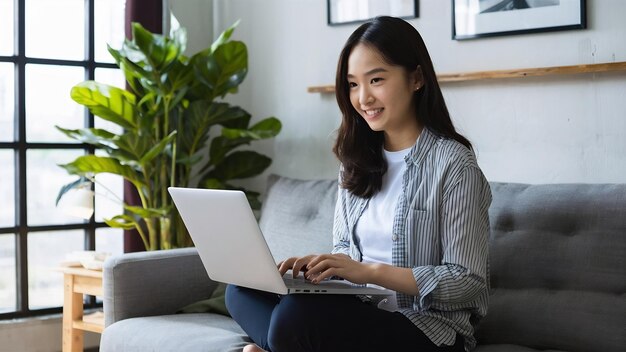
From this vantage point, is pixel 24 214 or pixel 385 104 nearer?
pixel 385 104

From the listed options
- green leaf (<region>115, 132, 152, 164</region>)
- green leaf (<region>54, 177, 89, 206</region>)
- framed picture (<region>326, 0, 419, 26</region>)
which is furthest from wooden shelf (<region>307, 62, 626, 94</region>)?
green leaf (<region>54, 177, 89, 206</region>)

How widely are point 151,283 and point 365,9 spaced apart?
1.30m

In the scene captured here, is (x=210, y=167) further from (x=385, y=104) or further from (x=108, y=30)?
(x=385, y=104)

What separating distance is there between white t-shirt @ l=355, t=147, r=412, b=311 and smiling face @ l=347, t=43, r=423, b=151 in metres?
0.08

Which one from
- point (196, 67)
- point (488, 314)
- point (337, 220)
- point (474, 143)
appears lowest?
point (488, 314)

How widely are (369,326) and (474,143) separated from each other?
3.88ft

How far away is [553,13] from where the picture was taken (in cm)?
278

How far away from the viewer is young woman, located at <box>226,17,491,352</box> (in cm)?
197

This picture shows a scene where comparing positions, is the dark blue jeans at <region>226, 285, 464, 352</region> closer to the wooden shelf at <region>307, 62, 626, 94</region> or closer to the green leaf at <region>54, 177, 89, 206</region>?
the wooden shelf at <region>307, 62, 626, 94</region>

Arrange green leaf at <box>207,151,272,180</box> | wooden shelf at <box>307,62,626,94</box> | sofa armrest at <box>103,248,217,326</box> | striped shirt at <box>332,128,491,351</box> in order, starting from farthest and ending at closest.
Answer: green leaf at <box>207,151,272,180</box> → sofa armrest at <box>103,248,217,326</box> → wooden shelf at <box>307,62,626,94</box> → striped shirt at <box>332,128,491,351</box>

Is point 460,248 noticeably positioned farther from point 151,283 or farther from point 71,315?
point 71,315

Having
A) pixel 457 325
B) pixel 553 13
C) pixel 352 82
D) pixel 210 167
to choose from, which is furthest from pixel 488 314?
pixel 210 167

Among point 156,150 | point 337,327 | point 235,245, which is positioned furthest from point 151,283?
point 337,327

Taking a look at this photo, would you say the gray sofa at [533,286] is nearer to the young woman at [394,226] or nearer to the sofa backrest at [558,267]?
the sofa backrest at [558,267]
